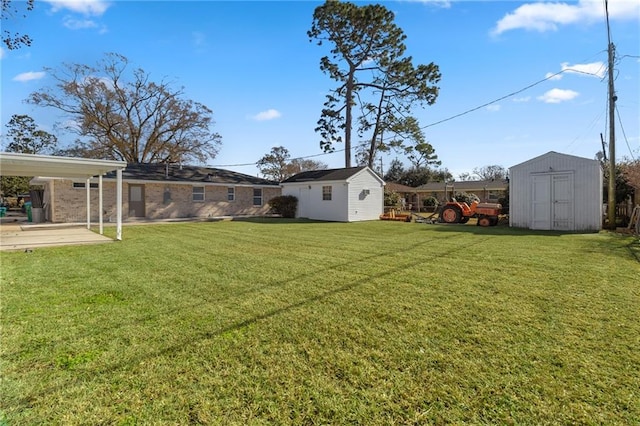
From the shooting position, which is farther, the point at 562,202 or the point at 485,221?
the point at 485,221

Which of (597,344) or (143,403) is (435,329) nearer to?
(597,344)

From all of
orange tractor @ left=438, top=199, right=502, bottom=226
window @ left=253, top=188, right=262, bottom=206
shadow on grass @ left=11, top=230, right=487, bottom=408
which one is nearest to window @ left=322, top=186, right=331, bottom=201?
window @ left=253, top=188, right=262, bottom=206

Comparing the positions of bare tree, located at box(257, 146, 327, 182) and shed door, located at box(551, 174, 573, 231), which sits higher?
bare tree, located at box(257, 146, 327, 182)

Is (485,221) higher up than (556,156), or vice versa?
(556,156)

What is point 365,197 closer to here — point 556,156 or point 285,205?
point 285,205

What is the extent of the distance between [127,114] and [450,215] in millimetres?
27416

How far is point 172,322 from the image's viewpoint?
145 inches

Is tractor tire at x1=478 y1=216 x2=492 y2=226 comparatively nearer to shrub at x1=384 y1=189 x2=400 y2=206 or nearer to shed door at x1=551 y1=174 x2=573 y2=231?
shed door at x1=551 y1=174 x2=573 y2=231

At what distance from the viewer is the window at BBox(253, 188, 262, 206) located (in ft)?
80.1

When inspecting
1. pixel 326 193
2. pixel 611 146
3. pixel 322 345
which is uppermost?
pixel 611 146

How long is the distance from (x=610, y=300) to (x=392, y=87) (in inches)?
969

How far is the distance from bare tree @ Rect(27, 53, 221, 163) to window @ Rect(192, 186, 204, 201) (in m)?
8.35

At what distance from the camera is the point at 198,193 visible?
21.9 metres

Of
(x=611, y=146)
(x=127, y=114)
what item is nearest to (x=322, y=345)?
(x=611, y=146)
